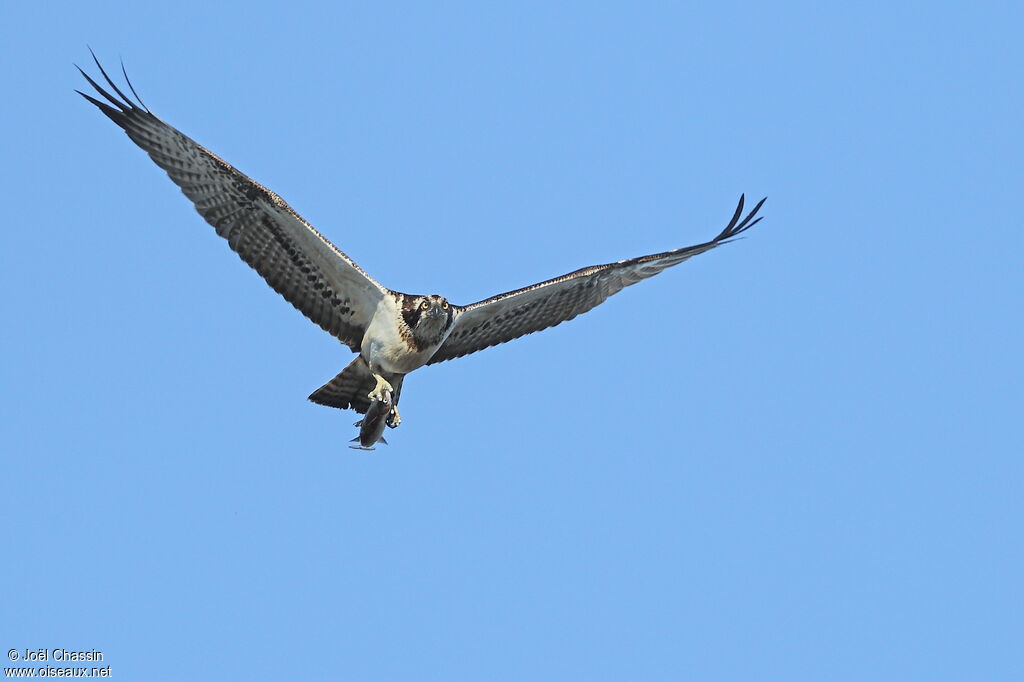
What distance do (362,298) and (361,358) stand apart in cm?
65

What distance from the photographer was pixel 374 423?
1547cm

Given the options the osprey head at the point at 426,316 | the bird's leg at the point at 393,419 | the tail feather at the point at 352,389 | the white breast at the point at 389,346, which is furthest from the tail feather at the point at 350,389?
the osprey head at the point at 426,316

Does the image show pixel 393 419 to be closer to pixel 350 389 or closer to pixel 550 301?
pixel 350 389

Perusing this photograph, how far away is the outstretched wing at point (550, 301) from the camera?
53.0ft

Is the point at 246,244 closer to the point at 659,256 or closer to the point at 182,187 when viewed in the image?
the point at 182,187

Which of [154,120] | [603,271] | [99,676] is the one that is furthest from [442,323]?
[99,676]

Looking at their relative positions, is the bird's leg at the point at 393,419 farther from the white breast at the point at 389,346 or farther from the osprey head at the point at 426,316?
the osprey head at the point at 426,316

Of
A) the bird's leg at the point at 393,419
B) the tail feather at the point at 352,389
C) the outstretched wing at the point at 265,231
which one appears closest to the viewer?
the outstretched wing at the point at 265,231

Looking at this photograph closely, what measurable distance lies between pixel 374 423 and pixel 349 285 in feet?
4.87

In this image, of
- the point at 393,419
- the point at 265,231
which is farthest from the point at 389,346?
the point at 265,231

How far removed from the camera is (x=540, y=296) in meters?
16.3

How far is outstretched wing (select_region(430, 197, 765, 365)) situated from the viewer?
16.1 m

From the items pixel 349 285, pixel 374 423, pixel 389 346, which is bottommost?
pixel 374 423

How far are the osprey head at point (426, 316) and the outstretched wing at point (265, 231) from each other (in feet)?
1.46
